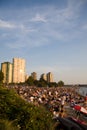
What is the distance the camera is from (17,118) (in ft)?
36.4

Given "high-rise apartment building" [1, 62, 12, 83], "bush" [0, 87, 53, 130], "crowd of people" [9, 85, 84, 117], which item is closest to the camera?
"bush" [0, 87, 53, 130]

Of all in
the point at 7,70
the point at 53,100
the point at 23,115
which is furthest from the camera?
the point at 7,70

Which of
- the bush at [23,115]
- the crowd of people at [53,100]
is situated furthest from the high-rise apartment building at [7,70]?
the bush at [23,115]

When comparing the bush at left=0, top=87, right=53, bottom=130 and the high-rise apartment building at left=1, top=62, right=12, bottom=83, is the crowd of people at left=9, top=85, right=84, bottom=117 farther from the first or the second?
the high-rise apartment building at left=1, top=62, right=12, bottom=83

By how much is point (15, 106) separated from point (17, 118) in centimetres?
76

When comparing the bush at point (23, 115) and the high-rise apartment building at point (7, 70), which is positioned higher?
the high-rise apartment building at point (7, 70)

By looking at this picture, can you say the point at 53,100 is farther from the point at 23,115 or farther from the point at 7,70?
the point at 7,70

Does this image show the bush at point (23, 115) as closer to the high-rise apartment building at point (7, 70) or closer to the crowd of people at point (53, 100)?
the crowd of people at point (53, 100)

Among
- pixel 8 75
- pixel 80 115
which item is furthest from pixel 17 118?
pixel 8 75

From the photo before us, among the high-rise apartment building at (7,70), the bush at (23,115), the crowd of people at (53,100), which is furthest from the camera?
the high-rise apartment building at (7,70)

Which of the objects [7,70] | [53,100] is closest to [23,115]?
[53,100]

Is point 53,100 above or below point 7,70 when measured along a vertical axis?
below

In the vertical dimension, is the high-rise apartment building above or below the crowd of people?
above

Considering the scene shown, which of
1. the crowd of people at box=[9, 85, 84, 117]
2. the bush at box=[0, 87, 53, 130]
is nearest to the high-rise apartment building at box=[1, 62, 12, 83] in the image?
the crowd of people at box=[9, 85, 84, 117]
